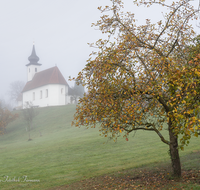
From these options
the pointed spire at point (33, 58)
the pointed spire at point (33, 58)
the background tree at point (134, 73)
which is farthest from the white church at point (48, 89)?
the background tree at point (134, 73)

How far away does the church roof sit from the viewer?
85.8 meters

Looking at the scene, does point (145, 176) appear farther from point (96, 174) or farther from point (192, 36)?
point (192, 36)

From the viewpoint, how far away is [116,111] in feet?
28.9

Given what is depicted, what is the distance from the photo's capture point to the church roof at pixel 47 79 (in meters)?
85.8

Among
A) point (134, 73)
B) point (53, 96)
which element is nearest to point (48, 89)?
point (53, 96)

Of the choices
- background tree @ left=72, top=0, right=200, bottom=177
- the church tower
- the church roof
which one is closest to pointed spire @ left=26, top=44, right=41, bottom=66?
the church tower

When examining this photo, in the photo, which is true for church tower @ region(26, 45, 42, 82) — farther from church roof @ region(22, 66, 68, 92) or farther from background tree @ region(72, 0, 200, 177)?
background tree @ region(72, 0, 200, 177)

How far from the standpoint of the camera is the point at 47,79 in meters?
86.9

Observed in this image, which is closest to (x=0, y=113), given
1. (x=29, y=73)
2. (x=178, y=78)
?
(x=29, y=73)

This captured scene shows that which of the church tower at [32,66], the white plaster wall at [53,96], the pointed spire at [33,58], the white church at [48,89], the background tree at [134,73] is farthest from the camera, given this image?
the pointed spire at [33,58]

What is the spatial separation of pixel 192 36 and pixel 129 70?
3951mm

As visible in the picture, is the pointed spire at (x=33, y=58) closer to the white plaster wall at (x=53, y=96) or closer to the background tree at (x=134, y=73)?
the white plaster wall at (x=53, y=96)

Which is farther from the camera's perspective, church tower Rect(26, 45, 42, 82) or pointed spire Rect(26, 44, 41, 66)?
pointed spire Rect(26, 44, 41, 66)

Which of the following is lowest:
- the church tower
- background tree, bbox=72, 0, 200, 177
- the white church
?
background tree, bbox=72, 0, 200, 177
